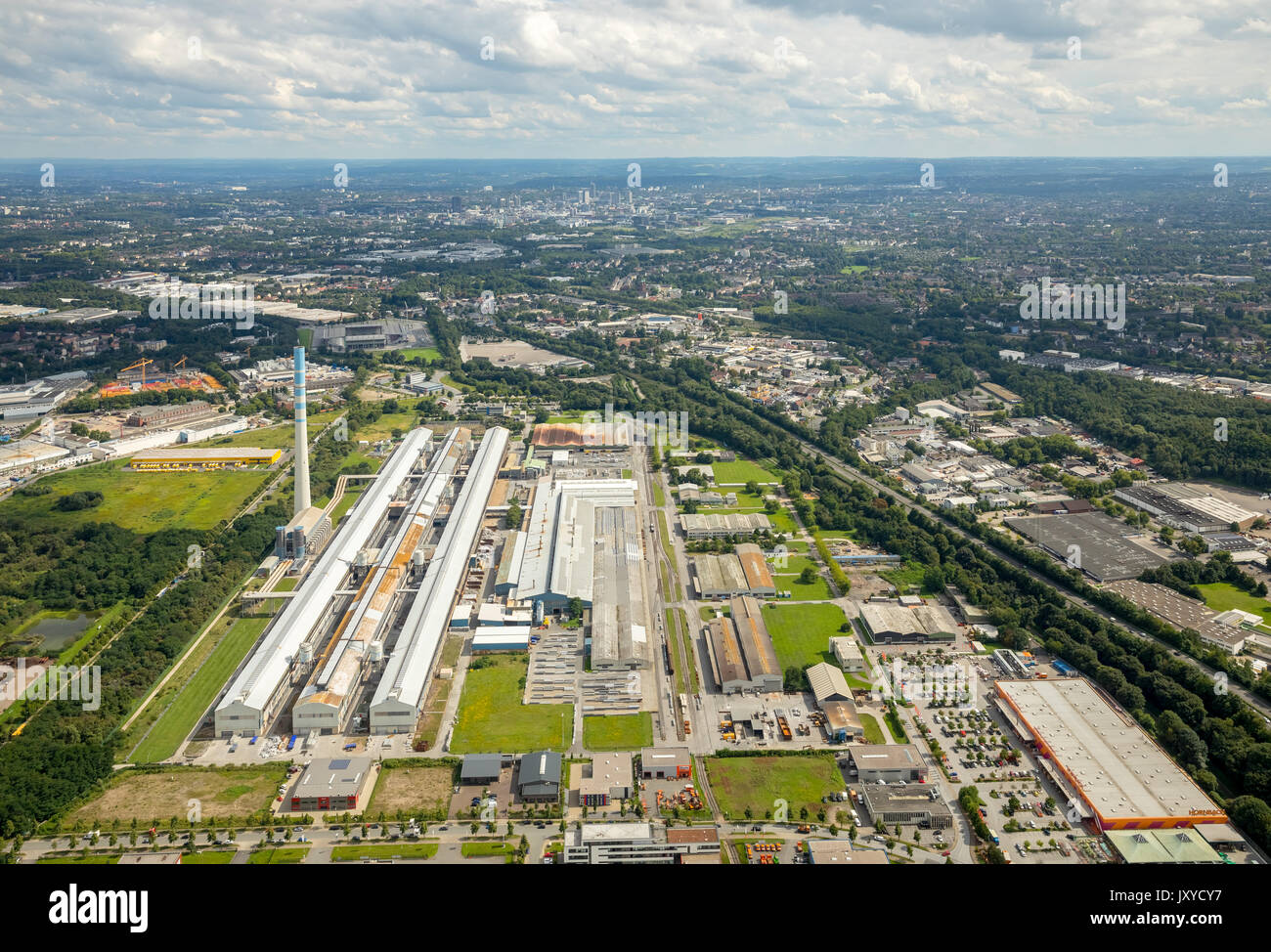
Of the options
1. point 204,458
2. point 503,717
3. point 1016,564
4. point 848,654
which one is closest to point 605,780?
point 503,717

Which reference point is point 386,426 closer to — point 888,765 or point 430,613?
point 430,613

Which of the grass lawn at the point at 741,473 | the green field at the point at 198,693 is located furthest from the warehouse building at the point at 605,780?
the grass lawn at the point at 741,473

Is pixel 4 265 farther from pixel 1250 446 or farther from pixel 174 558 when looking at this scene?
pixel 1250 446

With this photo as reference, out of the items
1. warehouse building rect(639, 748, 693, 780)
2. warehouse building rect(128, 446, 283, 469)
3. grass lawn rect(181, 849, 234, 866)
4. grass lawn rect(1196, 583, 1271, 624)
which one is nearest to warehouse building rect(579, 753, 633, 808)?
warehouse building rect(639, 748, 693, 780)

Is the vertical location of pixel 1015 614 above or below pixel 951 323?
below

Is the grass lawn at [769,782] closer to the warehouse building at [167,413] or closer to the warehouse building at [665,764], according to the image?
the warehouse building at [665,764]

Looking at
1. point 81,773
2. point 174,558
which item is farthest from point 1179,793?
point 174,558
